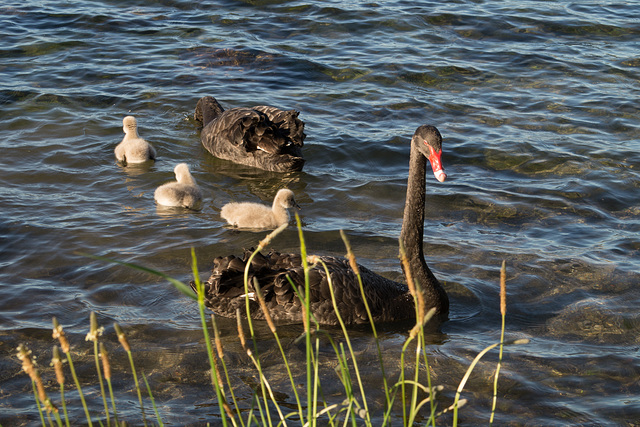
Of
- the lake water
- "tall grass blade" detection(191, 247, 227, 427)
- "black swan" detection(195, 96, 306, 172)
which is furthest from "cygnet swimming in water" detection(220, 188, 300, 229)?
"tall grass blade" detection(191, 247, 227, 427)

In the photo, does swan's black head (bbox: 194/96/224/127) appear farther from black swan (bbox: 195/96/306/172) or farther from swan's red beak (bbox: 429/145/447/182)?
swan's red beak (bbox: 429/145/447/182)

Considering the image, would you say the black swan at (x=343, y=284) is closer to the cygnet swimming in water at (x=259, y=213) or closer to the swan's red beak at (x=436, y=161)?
the swan's red beak at (x=436, y=161)

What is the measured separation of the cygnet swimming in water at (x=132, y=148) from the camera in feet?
25.2

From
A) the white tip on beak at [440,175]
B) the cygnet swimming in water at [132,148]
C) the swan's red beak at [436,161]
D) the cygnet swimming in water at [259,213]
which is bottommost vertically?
the cygnet swimming in water at [259,213]

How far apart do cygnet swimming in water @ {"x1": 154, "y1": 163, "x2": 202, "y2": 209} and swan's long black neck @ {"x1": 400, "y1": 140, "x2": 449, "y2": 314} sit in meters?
2.46

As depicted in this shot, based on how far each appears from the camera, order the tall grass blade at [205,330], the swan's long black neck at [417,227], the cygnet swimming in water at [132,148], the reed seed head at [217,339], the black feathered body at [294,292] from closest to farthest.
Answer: the tall grass blade at [205,330] → the reed seed head at [217,339] → the black feathered body at [294,292] → the swan's long black neck at [417,227] → the cygnet swimming in water at [132,148]

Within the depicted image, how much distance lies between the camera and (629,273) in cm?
576

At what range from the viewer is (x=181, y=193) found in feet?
22.4

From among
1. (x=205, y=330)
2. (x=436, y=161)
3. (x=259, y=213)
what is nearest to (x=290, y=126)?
(x=259, y=213)

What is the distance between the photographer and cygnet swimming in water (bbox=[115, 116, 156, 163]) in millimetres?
7668

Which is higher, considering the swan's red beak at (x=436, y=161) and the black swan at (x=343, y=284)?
the swan's red beak at (x=436, y=161)

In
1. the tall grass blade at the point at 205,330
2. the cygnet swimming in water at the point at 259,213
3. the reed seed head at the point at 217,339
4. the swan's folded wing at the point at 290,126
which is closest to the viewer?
the tall grass blade at the point at 205,330

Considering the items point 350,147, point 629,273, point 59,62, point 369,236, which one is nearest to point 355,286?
point 369,236

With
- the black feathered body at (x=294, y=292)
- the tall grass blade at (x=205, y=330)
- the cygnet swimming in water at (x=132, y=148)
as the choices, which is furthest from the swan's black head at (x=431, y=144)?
the cygnet swimming in water at (x=132, y=148)
